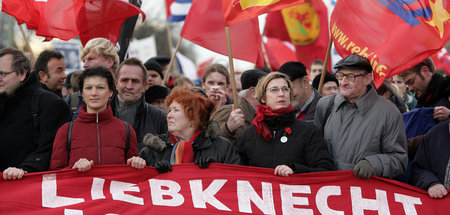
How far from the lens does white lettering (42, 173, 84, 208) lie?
16.8 ft

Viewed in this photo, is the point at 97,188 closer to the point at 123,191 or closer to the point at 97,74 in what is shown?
the point at 123,191

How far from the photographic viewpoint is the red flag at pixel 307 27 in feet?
40.2

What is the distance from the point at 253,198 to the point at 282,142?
0.52 m

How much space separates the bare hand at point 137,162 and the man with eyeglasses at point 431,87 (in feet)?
9.66

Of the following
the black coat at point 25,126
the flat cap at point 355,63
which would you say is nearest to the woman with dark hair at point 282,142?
the flat cap at point 355,63

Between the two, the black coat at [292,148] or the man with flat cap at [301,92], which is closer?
the black coat at [292,148]

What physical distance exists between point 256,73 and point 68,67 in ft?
22.5

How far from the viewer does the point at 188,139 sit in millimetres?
5602

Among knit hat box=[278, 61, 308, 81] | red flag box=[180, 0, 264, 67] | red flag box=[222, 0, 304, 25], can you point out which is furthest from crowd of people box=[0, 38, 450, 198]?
red flag box=[180, 0, 264, 67]

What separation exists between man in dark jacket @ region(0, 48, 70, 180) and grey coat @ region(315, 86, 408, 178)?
234 cm

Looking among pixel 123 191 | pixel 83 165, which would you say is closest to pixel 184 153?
pixel 123 191

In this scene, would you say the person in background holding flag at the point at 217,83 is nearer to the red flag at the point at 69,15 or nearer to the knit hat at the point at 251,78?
the knit hat at the point at 251,78

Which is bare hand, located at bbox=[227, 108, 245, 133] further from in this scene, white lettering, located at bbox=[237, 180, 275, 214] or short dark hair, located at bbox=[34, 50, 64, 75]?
short dark hair, located at bbox=[34, 50, 64, 75]

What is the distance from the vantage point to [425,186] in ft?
17.5
